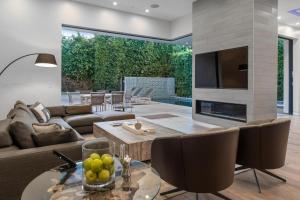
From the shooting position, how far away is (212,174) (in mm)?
1874

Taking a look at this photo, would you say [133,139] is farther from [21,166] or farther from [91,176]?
[91,176]

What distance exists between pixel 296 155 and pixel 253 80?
71.5 inches

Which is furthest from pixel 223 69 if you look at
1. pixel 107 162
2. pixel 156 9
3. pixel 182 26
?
pixel 107 162

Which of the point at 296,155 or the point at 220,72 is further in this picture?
the point at 220,72

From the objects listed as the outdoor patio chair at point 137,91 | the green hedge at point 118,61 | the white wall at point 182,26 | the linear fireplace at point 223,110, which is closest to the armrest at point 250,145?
the linear fireplace at point 223,110

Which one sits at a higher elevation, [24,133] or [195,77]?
[195,77]

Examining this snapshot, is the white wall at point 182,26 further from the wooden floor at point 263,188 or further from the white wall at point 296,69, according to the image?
the wooden floor at point 263,188

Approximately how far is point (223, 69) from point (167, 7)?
2.89m

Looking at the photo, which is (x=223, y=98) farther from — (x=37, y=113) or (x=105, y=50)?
(x=105, y=50)

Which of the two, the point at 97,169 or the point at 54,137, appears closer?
the point at 97,169

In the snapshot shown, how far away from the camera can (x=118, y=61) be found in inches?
433

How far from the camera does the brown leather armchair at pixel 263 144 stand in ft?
7.55

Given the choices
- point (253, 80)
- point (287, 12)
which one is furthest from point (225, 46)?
point (287, 12)

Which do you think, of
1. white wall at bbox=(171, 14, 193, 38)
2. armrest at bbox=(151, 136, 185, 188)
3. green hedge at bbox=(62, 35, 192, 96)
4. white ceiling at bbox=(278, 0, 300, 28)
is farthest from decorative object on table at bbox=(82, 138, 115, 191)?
green hedge at bbox=(62, 35, 192, 96)
